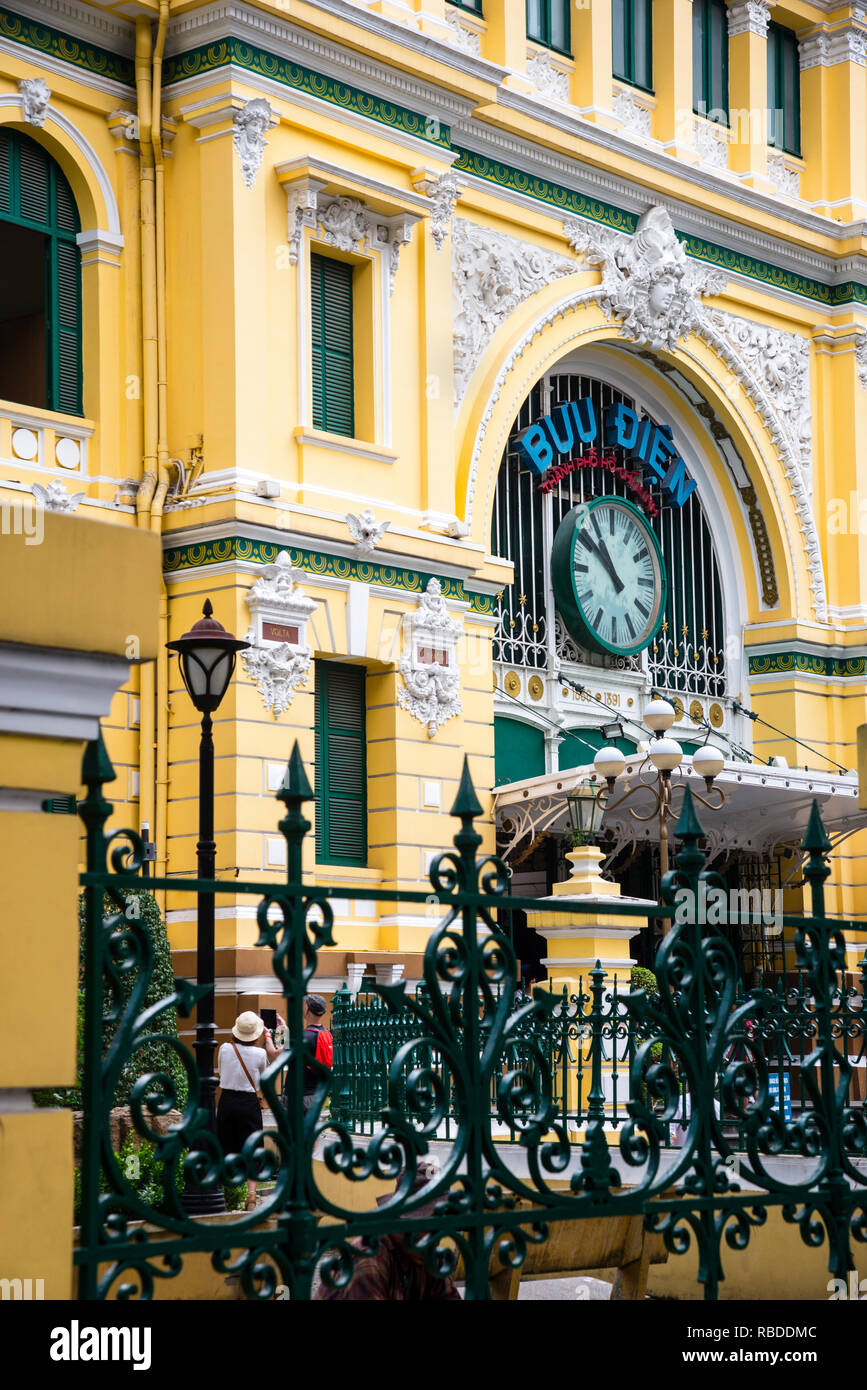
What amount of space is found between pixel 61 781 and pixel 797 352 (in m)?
24.8

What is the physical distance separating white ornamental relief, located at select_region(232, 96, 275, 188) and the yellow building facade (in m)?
0.03

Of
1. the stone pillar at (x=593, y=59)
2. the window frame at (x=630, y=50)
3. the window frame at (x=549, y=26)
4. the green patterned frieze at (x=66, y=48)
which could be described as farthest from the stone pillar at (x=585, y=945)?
the window frame at (x=630, y=50)

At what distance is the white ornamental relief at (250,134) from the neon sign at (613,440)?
5824 millimetres

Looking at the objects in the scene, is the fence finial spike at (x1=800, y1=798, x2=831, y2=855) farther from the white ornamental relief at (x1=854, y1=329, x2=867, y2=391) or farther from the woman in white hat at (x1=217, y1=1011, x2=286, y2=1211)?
the white ornamental relief at (x1=854, y1=329, x2=867, y2=391)

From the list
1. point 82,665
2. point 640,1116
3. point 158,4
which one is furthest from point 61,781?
point 158,4

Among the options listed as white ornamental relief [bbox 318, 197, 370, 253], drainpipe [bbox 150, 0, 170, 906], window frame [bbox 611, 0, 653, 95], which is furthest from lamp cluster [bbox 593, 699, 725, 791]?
window frame [bbox 611, 0, 653, 95]

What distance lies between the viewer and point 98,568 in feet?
15.6

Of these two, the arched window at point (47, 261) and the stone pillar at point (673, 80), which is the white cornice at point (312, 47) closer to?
the arched window at point (47, 261)

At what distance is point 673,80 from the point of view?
26297mm

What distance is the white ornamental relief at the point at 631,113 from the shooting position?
Result: 25688 mm

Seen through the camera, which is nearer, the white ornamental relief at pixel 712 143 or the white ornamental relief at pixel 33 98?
the white ornamental relief at pixel 33 98

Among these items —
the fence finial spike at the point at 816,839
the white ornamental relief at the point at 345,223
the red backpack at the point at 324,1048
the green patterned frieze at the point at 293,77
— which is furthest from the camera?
the white ornamental relief at the point at 345,223

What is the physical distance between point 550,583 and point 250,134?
7384mm

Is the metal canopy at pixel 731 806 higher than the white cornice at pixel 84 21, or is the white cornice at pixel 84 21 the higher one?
the white cornice at pixel 84 21
